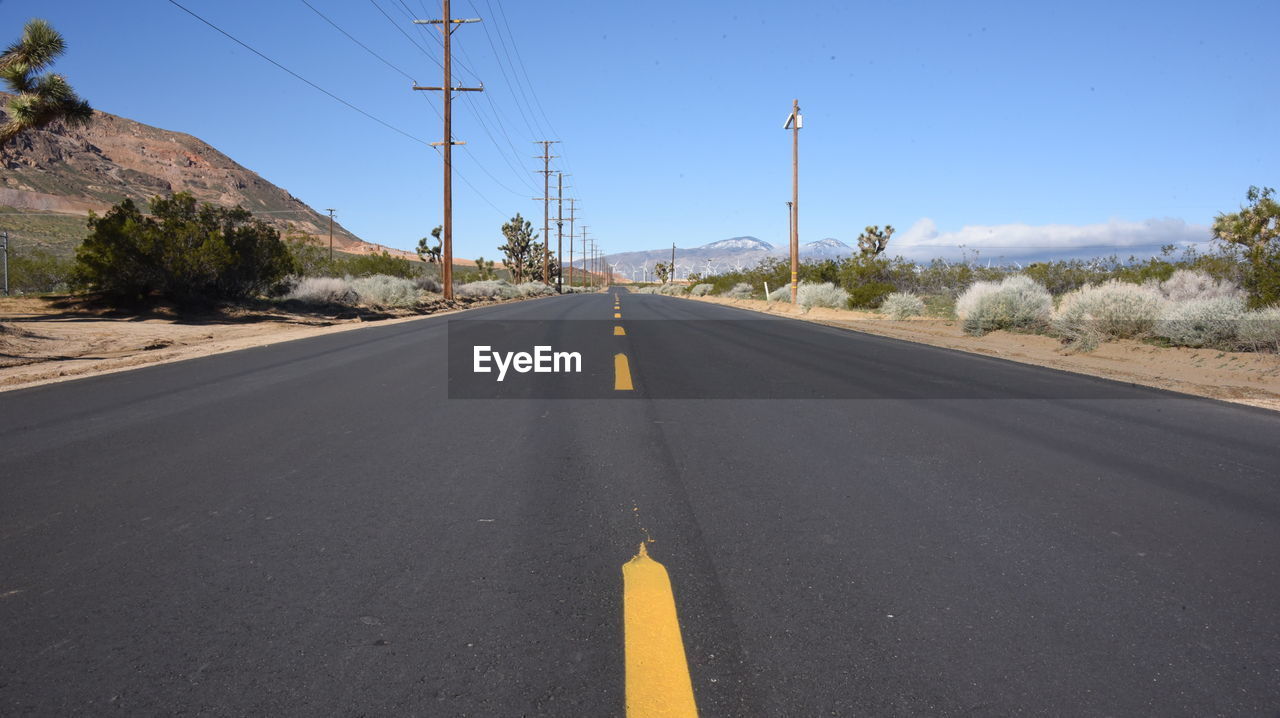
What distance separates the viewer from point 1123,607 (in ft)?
9.84

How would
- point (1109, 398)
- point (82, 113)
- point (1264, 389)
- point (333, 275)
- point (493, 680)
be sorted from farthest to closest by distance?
1. point (333, 275)
2. point (82, 113)
3. point (1264, 389)
4. point (1109, 398)
5. point (493, 680)

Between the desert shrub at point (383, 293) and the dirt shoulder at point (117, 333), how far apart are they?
6.02 m

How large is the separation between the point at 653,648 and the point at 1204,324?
1516 cm

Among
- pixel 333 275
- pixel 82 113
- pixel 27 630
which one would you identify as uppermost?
pixel 82 113

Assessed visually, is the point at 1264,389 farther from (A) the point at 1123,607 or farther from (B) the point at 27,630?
(B) the point at 27,630

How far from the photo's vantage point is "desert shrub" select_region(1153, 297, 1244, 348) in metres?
13.3

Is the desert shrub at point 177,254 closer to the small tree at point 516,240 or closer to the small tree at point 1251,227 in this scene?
the small tree at point 1251,227

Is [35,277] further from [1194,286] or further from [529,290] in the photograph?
[529,290]

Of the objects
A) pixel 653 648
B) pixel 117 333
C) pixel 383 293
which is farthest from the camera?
pixel 383 293

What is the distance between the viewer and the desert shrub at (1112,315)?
15.3 meters

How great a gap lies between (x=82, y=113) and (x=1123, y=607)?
859 inches

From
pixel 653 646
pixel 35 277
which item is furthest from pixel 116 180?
pixel 653 646

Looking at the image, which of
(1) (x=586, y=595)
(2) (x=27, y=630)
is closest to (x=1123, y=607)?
(1) (x=586, y=595)

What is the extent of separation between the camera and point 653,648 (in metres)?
2.56
